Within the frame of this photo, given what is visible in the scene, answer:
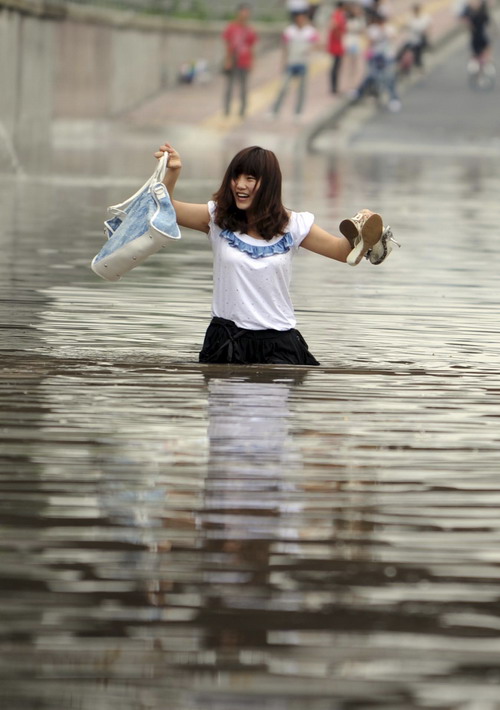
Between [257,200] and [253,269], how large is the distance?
0.32 metres

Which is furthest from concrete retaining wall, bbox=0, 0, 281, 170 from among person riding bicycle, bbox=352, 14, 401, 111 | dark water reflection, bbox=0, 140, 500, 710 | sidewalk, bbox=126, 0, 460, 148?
dark water reflection, bbox=0, 140, 500, 710

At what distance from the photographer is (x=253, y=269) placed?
8.26 meters

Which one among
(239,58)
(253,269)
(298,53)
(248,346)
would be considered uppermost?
(253,269)

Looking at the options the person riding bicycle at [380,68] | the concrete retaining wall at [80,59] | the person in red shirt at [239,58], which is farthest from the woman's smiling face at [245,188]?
the person riding bicycle at [380,68]

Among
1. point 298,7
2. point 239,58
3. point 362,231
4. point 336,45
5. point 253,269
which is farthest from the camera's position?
A: point 298,7

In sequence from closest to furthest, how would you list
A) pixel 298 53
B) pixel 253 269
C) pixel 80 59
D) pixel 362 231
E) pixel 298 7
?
pixel 362 231, pixel 253 269, pixel 298 53, pixel 80 59, pixel 298 7

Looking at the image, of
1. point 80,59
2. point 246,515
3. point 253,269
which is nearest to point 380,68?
point 80,59

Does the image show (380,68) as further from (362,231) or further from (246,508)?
(246,508)

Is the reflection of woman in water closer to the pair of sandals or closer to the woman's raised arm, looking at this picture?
the pair of sandals

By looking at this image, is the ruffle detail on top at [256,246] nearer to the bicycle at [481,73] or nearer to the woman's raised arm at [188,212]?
the woman's raised arm at [188,212]

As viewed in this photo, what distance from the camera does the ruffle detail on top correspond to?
325 inches

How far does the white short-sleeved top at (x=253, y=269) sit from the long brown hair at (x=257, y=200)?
0.05 metres

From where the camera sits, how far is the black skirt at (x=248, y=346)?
8383 mm

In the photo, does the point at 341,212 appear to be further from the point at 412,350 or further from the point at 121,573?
the point at 121,573
